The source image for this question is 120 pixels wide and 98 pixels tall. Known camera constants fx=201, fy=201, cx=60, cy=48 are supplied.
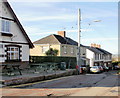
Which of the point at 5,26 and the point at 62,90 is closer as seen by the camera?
the point at 62,90

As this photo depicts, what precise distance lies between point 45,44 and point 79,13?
51.6 feet

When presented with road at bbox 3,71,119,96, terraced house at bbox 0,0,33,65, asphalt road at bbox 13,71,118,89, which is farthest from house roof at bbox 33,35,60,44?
road at bbox 3,71,119,96

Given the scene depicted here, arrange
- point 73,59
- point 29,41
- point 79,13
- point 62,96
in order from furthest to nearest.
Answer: point 73,59 < point 79,13 < point 29,41 < point 62,96

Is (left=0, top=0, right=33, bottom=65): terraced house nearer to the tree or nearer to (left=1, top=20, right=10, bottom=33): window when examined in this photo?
(left=1, top=20, right=10, bottom=33): window

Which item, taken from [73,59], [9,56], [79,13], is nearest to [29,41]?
[9,56]

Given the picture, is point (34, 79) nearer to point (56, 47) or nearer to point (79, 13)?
point (79, 13)

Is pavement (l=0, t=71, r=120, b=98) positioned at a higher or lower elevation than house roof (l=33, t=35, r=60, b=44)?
lower

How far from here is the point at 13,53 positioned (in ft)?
75.7

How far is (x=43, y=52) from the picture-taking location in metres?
41.8

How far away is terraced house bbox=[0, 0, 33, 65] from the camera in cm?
2170

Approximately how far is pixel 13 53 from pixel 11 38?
1.76 metres

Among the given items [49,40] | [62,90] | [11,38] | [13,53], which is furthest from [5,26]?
[49,40]

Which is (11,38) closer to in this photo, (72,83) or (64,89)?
(72,83)

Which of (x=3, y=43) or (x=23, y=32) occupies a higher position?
(x=23, y=32)
